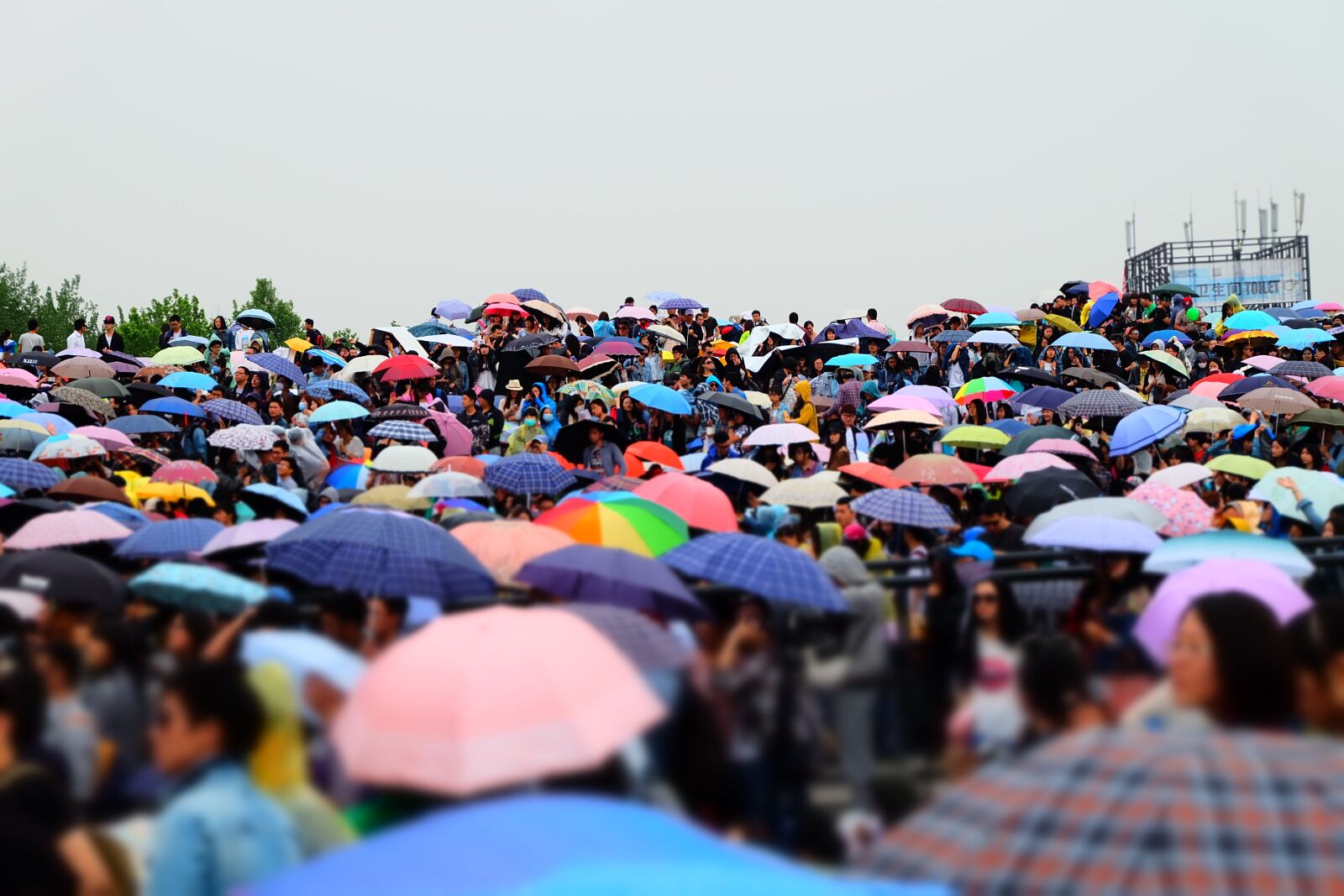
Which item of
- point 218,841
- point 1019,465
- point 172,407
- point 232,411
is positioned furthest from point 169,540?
point 172,407

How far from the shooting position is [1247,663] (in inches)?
→ 173

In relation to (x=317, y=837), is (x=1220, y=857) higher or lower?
higher

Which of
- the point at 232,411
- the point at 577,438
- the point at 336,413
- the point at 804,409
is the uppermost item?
the point at 232,411

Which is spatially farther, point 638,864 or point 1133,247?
point 1133,247

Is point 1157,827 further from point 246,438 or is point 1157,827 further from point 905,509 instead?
point 246,438

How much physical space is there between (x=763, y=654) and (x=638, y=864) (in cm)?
286

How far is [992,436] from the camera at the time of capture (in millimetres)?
15203

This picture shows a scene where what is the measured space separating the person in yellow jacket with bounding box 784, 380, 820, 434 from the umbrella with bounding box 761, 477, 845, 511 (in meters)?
5.59

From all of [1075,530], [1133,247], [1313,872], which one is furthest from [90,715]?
[1133,247]

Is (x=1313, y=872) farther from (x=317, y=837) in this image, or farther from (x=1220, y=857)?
(x=317, y=837)

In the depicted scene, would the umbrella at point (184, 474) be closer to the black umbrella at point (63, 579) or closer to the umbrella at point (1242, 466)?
the black umbrella at point (63, 579)

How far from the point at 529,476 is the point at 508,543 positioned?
12.2 feet

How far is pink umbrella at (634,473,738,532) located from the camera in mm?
10789

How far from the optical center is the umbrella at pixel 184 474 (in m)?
13.2
